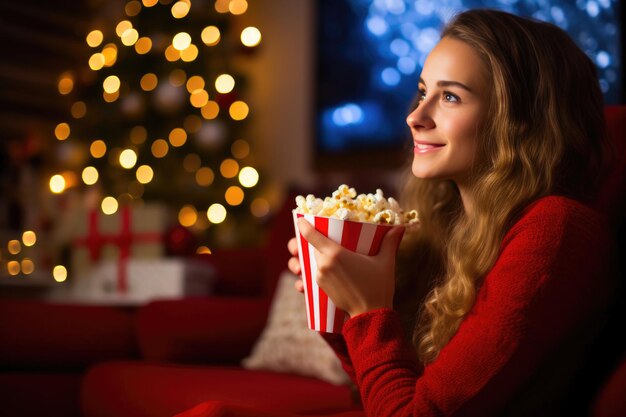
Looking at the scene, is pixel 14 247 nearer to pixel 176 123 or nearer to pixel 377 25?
pixel 176 123

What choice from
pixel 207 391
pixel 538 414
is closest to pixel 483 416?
pixel 538 414

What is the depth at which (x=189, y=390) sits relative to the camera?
1494 mm

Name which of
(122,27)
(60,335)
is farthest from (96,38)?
(60,335)

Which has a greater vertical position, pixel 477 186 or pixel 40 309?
pixel 477 186

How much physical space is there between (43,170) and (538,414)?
4821 mm

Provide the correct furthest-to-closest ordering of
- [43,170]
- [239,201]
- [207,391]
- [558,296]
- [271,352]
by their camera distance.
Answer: [43,170] < [239,201] < [271,352] < [207,391] < [558,296]

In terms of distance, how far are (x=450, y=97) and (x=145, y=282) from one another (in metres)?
1.95

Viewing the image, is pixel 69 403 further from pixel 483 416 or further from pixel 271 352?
pixel 483 416

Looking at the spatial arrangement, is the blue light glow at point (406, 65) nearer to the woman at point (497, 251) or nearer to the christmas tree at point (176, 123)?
the christmas tree at point (176, 123)

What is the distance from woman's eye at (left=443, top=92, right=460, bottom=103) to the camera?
112 cm

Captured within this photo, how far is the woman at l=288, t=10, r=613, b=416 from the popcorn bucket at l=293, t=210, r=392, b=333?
0.02m

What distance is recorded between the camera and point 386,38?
12.0 ft

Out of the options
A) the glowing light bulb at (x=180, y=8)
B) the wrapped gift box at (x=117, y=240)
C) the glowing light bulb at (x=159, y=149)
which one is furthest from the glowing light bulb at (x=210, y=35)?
the wrapped gift box at (x=117, y=240)

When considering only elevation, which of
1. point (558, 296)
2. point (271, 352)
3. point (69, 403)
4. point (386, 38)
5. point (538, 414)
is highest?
point (386, 38)
